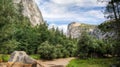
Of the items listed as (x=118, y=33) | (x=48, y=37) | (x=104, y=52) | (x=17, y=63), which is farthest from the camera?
(x=48, y=37)

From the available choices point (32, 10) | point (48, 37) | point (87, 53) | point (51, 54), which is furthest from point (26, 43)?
point (32, 10)

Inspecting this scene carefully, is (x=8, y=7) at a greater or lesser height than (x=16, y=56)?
greater

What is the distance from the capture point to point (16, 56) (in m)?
20.5

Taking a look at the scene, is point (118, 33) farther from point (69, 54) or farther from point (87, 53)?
point (69, 54)

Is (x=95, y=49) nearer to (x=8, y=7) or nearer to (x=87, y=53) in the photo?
(x=87, y=53)

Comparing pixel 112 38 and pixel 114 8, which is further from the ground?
pixel 114 8

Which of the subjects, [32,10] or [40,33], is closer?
[40,33]

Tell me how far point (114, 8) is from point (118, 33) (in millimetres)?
2572

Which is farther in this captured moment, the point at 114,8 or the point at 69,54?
the point at 69,54

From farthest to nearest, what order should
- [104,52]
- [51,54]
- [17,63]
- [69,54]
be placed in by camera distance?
[69,54] → [104,52] → [51,54] → [17,63]

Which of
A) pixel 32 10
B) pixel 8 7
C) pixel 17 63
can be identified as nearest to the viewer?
pixel 17 63

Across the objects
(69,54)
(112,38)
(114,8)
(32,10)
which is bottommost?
(69,54)

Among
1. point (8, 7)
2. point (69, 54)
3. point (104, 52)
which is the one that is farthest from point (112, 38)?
point (69, 54)

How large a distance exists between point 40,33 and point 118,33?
3850 cm
